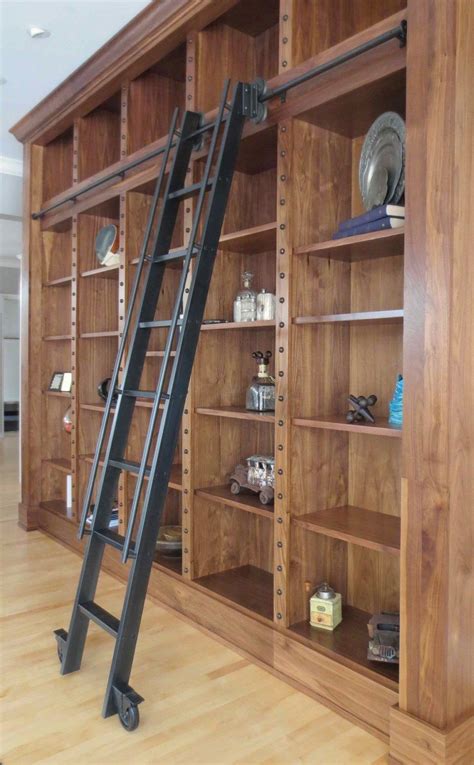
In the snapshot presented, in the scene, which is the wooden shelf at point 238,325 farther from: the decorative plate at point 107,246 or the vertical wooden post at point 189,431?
the decorative plate at point 107,246

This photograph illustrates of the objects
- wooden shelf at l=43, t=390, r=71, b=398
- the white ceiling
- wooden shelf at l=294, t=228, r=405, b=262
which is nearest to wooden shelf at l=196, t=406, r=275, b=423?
wooden shelf at l=294, t=228, r=405, b=262

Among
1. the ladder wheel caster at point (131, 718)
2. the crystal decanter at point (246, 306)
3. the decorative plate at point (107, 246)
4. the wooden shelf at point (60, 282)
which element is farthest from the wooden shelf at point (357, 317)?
the wooden shelf at point (60, 282)

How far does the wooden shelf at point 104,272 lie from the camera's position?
12.0ft

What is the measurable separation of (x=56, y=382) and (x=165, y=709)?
108 inches

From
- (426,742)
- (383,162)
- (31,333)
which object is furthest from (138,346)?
(31,333)

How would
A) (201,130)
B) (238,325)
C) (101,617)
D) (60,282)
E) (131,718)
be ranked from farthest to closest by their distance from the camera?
(60,282) < (238,325) < (201,130) < (101,617) < (131,718)

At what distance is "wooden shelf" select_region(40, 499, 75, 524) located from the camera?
4117mm

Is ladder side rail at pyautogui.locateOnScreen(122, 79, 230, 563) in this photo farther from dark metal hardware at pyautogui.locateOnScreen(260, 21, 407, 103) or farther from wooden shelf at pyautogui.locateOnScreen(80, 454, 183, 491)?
wooden shelf at pyautogui.locateOnScreen(80, 454, 183, 491)

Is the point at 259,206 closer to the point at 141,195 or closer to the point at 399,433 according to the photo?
the point at 141,195

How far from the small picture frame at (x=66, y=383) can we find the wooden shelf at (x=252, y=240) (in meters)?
1.83

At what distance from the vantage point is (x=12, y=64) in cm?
361

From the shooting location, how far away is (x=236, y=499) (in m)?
2.72

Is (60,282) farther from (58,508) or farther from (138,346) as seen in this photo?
(138,346)

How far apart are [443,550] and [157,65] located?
2860mm
